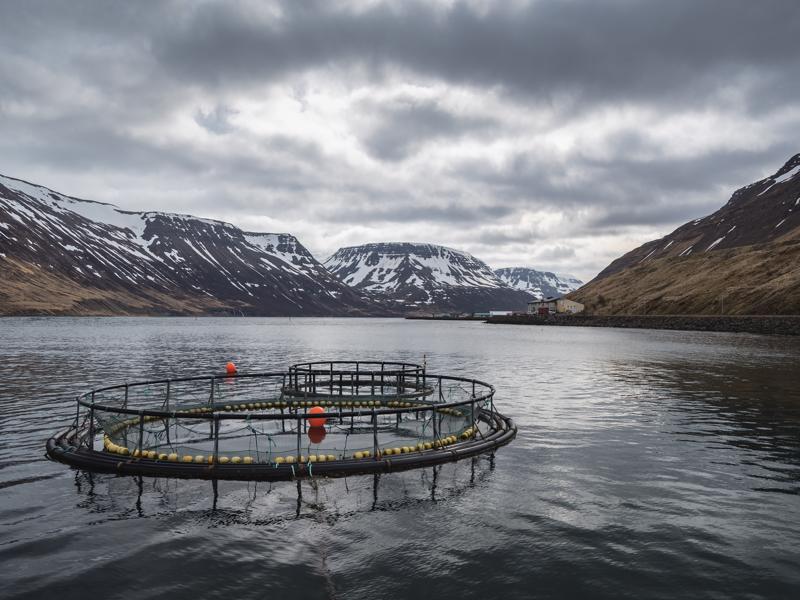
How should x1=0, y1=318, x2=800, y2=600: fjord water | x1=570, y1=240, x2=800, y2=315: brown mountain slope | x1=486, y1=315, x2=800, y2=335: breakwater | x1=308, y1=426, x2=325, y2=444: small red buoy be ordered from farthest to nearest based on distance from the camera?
x1=570, y1=240, x2=800, y2=315: brown mountain slope < x1=486, y1=315, x2=800, y2=335: breakwater < x1=308, y1=426, x2=325, y2=444: small red buoy < x1=0, y1=318, x2=800, y2=600: fjord water

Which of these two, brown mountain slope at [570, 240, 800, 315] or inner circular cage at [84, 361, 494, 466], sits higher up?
brown mountain slope at [570, 240, 800, 315]

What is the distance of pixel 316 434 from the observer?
31.1 meters

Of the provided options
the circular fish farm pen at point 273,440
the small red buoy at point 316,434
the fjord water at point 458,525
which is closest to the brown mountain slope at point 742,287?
the fjord water at point 458,525

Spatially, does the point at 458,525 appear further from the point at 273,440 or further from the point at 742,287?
the point at 742,287

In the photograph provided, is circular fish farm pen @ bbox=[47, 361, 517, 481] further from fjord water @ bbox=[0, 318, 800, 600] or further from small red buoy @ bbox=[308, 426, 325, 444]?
fjord water @ bbox=[0, 318, 800, 600]

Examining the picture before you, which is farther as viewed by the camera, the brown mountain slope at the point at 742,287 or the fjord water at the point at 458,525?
the brown mountain slope at the point at 742,287

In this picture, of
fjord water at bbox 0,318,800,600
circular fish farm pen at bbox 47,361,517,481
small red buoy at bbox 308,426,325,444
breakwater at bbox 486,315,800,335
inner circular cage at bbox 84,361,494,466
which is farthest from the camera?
Result: breakwater at bbox 486,315,800,335

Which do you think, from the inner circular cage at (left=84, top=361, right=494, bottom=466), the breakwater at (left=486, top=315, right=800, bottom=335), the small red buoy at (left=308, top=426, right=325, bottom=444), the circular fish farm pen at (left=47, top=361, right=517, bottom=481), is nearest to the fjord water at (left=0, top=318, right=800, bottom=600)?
the circular fish farm pen at (left=47, top=361, right=517, bottom=481)

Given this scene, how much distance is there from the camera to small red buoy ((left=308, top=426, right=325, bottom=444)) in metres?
29.8

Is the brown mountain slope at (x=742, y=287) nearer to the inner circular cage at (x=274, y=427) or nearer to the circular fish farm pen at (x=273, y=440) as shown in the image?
the inner circular cage at (x=274, y=427)

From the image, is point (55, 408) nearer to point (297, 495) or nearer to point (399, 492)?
point (297, 495)

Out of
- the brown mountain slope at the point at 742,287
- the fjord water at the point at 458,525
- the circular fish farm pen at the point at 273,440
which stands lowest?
the fjord water at the point at 458,525

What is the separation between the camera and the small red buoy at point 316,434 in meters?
29.8

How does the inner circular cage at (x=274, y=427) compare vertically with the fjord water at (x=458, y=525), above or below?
A: above
